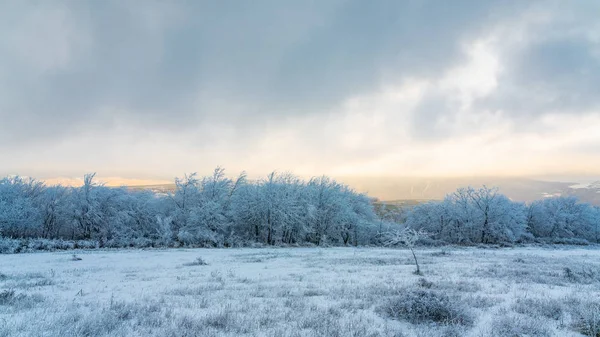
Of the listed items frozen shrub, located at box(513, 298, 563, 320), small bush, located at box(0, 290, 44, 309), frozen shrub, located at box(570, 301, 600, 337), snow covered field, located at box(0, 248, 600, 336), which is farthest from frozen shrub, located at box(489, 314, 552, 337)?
small bush, located at box(0, 290, 44, 309)

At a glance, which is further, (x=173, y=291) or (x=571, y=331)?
(x=173, y=291)

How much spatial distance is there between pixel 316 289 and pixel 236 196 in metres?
43.5

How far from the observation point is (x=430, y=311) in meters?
A: 8.55

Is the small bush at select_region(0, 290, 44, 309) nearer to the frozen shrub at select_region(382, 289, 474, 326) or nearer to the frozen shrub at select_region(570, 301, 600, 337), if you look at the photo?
the frozen shrub at select_region(382, 289, 474, 326)

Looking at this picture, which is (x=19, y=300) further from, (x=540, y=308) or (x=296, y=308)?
(x=540, y=308)

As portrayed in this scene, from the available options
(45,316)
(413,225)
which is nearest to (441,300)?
(45,316)

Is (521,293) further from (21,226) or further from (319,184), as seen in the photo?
(21,226)

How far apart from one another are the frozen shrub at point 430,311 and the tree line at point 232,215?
115ft

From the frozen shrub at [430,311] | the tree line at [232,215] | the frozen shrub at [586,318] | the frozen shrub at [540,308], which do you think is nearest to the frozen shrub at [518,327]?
the frozen shrub at [430,311]

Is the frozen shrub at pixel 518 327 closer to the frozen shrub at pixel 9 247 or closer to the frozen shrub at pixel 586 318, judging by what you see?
the frozen shrub at pixel 586 318

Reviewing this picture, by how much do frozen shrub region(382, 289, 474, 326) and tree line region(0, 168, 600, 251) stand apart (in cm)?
3516

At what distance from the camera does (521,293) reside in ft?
39.3

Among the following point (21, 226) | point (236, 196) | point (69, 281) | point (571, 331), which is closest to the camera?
point (571, 331)

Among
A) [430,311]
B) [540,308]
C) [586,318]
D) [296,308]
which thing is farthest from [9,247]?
[586,318]
